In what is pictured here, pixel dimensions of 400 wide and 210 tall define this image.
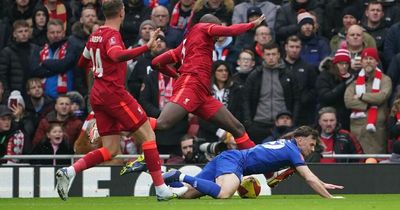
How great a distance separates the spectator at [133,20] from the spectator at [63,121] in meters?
2.09

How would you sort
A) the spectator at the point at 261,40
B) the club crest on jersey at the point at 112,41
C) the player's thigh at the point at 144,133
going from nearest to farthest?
the club crest on jersey at the point at 112,41
the player's thigh at the point at 144,133
the spectator at the point at 261,40

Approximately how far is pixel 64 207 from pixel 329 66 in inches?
282

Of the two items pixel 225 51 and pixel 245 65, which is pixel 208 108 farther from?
pixel 225 51

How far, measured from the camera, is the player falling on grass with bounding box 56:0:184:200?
1450 cm

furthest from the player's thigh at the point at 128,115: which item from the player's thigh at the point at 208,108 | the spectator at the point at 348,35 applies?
the spectator at the point at 348,35

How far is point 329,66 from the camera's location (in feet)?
64.9

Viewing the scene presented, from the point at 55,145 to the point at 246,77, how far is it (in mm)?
3274

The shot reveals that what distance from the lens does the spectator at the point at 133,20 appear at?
21594 mm

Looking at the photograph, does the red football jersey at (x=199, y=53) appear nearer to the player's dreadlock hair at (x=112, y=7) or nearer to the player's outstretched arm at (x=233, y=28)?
the player's outstretched arm at (x=233, y=28)

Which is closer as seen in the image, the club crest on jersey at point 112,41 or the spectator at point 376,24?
the club crest on jersey at point 112,41

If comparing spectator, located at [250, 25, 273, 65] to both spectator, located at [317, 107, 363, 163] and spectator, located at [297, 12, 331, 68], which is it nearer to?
spectator, located at [297, 12, 331, 68]

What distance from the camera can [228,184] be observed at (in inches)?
582

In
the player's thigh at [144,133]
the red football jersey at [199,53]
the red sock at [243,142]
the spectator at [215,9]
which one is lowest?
the red sock at [243,142]

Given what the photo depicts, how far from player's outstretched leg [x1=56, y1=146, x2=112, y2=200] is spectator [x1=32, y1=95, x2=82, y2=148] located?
16.8ft
